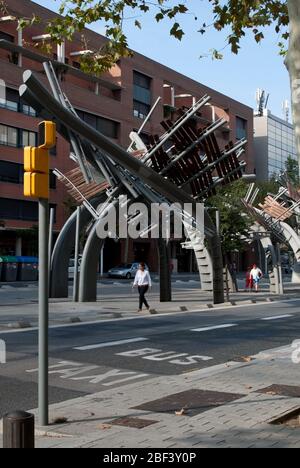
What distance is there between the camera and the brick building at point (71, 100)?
177 feet

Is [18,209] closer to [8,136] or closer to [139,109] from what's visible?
[8,136]

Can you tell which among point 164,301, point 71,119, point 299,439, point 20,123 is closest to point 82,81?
point 20,123

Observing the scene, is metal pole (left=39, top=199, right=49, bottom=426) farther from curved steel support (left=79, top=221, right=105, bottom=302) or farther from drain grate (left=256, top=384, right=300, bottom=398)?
curved steel support (left=79, top=221, right=105, bottom=302)

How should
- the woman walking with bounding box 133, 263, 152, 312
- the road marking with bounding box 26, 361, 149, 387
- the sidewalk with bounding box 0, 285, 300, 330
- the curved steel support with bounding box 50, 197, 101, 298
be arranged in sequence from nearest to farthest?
the road marking with bounding box 26, 361, 149, 387
the sidewalk with bounding box 0, 285, 300, 330
the woman walking with bounding box 133, 263, 152, 312
the curved steel support with bounding box 50, 197, 101, 298

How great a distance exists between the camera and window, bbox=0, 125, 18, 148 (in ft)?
176

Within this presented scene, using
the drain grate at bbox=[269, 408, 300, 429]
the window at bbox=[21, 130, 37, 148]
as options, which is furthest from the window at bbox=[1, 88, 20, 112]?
the drain grate at bbox=[269, 408, 300, 429]

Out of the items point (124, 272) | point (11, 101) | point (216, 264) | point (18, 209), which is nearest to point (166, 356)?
point (216, 264)

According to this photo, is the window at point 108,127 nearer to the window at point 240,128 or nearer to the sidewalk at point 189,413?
the window at point 240,128

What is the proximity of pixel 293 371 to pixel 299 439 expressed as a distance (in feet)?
14.6

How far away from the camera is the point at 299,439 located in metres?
5.93

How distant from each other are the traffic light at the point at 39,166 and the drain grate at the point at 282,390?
4.05 m

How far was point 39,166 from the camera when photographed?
6531 millimetres

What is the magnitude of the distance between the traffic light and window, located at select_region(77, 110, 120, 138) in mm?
55487
